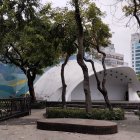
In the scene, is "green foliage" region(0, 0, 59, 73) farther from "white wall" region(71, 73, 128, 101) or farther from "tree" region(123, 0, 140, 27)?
"white wall" region(71, 73, 128, 101)

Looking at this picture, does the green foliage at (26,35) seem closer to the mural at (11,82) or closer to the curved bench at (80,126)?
the curved bench at (80,126)

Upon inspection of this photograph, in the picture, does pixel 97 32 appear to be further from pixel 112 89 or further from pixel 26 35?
pixel 112 89

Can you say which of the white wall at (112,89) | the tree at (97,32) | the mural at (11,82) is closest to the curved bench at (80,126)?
the tree at (97,32)

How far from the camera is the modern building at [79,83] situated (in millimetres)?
46656

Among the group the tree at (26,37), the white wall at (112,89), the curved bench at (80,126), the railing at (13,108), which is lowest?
the curved bench at (80,126)

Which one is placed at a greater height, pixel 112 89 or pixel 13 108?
pixel 112 89

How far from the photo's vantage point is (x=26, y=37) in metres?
19.5

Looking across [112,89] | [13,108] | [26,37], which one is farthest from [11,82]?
[26,37]

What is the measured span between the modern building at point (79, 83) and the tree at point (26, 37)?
35.5 ft

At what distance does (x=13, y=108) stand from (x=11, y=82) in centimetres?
2433

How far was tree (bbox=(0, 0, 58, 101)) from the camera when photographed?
13117mm

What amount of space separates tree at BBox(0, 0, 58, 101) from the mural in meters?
8.70

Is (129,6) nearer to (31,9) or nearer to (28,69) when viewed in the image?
(31,9)

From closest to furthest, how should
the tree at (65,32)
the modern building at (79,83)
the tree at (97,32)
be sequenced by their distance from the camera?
the tree at (97,32) → the tree at (65,32) → the modern building at (79,83)
